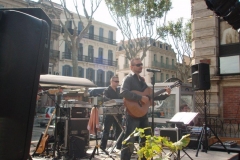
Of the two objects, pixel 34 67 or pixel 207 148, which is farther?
pixel 207 148

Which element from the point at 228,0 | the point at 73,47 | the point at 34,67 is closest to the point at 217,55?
the point at 228,0

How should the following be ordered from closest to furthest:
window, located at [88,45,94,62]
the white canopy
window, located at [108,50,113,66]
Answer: the white canopy
window, located at [88,45,94,62]
window, located at [108,50,113,66]

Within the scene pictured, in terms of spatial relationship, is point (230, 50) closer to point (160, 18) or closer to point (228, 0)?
point (228, 0)

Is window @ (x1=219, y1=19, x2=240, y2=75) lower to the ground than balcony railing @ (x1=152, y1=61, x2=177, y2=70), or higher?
lower

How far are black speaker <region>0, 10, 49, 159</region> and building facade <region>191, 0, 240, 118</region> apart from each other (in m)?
9.51

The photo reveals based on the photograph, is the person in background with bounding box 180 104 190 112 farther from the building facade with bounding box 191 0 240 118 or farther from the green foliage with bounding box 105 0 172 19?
the green foliage with bounding box 105 0 172 19

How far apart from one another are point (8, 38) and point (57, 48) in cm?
3503

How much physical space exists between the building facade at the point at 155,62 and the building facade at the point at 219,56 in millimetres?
38382

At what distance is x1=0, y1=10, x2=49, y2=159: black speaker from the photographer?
0.89 m

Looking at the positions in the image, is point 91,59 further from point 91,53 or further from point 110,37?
point 110,37

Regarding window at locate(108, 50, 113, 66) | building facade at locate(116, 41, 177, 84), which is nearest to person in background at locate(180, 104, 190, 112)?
window at locate(108, 50, 113, 66)

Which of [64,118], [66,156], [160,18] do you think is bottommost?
[66,156]

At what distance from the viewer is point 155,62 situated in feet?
167

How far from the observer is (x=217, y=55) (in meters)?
9.99
